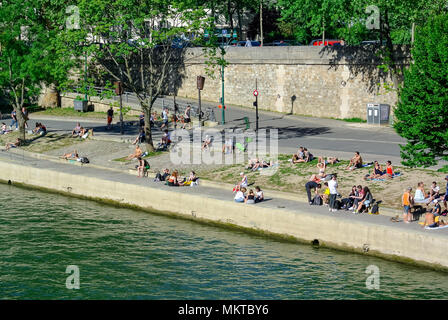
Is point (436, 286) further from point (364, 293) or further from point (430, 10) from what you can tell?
point (430, 10)

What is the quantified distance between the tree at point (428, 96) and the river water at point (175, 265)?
19.1ft

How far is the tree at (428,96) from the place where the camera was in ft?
93.2

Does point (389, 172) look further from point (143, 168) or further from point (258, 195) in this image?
point (143, 168)

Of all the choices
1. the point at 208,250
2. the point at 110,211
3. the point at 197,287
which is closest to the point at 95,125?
the point at 110,211

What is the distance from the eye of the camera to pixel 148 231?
31484 millimetres

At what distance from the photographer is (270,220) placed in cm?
2967

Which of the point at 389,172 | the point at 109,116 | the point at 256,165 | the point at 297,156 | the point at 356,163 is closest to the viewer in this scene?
the point at 389,172

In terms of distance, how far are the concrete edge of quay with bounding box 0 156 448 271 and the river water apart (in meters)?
0.38

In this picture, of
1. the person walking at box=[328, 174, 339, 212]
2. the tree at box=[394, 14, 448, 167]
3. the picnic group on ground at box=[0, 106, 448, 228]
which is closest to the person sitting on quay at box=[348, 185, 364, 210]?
the picnic group on ground at box=[0, 106, 448, 228]

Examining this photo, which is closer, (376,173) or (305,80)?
(376,173)

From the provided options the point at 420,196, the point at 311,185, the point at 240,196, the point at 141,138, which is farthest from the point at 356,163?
the point at 141,138

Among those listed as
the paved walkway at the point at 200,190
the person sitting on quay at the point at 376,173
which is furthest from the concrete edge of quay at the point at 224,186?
the person sitting on quay at the point at 376,173

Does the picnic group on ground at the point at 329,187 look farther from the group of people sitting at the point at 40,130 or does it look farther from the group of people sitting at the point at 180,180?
the group of people sitting at the point at 40,130

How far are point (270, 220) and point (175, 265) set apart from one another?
5024 millimetres
